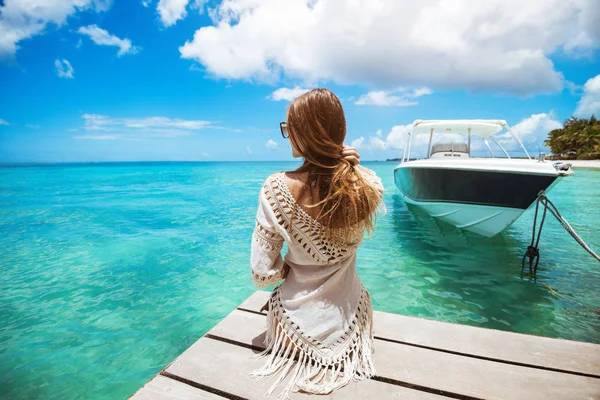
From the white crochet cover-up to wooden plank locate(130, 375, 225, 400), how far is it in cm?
25

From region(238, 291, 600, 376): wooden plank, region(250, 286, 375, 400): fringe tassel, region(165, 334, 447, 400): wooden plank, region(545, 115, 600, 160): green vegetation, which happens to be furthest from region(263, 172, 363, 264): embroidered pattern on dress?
region(545, 115, 600, 160): green vegetation

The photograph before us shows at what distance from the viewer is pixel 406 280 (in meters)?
4.91

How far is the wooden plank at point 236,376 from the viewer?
1378mm

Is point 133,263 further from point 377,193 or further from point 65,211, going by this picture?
point 65,211

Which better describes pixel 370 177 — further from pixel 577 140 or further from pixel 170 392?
pixel 577 140

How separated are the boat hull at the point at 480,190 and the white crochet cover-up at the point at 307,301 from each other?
4.74 metres

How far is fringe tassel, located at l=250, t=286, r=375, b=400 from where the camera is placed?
1408 mm

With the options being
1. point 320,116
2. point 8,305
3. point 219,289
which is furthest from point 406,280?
point 8,305

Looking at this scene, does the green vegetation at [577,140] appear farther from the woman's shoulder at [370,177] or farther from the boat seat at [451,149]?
the woman's shoulder at [370,177]

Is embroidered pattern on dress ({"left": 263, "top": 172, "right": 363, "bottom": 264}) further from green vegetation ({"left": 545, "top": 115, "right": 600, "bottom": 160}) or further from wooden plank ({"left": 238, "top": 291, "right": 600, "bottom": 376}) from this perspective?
green vegetation ({"left": 545, "top": 115, "right": 600, "bottom": 160})

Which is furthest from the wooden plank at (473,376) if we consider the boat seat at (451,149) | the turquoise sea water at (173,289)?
the boat seat at (451,149)

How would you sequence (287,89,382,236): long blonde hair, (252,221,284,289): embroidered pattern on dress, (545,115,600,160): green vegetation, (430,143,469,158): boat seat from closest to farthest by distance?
(287,89,382,236): long blonde hair
(252,221,284,289): embroidered pattern on dress
(430,143,469,158): boat seat
(545,115,600,160): green vegetation

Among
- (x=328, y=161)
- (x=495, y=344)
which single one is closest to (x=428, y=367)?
→ (x=495, y=344)

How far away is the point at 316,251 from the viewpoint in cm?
145
